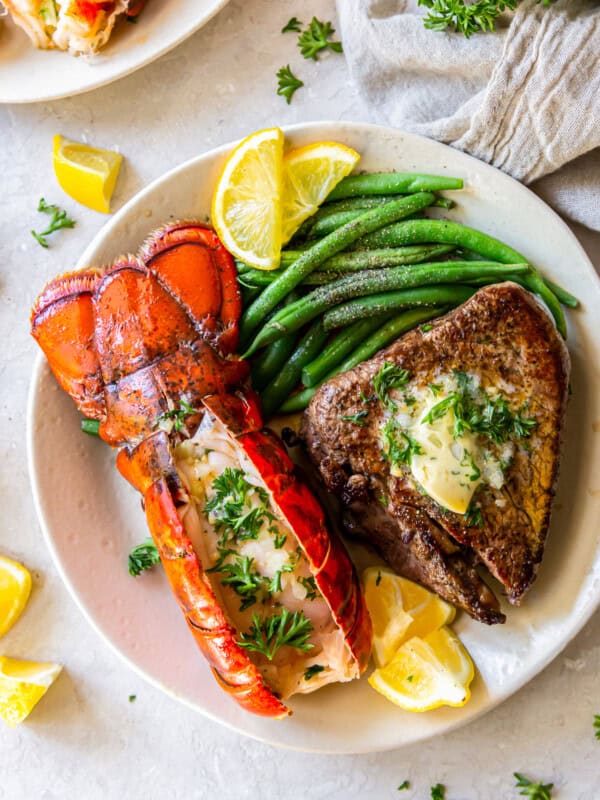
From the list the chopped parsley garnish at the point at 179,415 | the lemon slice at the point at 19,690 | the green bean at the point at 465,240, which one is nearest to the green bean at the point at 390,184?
the green bean at the point at 465,240

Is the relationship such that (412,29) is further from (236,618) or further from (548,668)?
(548,668)

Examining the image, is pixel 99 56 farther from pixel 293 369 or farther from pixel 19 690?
pixel 19 690

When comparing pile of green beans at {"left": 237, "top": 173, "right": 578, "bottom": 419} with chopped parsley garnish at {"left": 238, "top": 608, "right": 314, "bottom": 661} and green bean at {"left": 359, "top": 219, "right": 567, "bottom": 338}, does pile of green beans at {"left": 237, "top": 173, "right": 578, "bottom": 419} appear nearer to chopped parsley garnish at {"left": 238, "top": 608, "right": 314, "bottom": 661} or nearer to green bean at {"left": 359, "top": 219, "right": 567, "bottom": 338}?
green bean at {"left": 359, "top": 219, "right": 567, "bottom": 338}

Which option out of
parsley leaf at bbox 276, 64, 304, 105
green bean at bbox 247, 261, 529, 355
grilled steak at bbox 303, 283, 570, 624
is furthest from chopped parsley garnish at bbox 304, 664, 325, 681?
parsley leaf at bbox 276, 64, 304, 105

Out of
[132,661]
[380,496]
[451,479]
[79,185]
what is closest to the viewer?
[451,479]

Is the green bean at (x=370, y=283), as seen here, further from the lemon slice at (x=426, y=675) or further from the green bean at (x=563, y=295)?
the lemon slice at (x=426, y=675)

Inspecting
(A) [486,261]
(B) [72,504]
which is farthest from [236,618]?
(A) [486,261]
